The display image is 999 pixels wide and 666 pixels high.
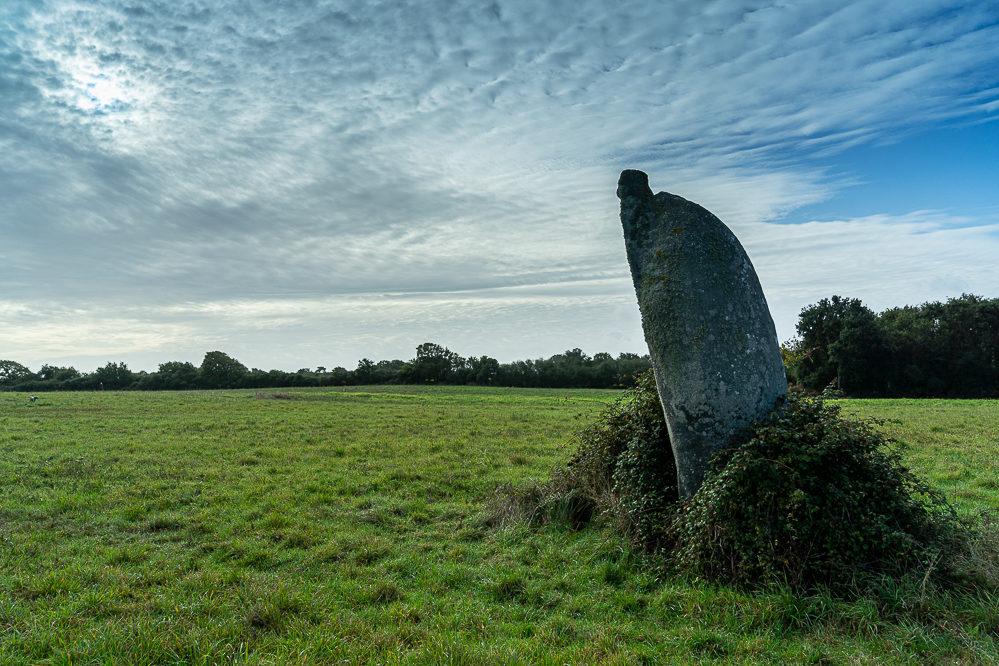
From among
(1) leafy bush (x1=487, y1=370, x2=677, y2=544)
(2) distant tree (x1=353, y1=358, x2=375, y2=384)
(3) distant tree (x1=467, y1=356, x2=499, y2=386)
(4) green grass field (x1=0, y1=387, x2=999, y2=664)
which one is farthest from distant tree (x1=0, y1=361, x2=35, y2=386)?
(1) leafy bush (x1=487, y1=370, x2=677, y2=544)

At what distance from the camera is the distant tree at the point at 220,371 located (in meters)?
82.5

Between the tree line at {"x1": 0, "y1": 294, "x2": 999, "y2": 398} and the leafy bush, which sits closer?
the leafy bush

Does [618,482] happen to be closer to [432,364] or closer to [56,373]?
[432,364]

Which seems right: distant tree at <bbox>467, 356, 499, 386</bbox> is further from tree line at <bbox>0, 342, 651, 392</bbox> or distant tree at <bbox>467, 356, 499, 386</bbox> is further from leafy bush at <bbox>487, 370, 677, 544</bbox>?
leafy bush at <bbox>487, 370, 677, 544</bbox>

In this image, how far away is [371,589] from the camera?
5738 mm

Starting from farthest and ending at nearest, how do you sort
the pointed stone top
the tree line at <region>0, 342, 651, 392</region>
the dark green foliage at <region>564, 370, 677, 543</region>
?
the tree line at <region>0, 342, 651, 392</region> → the pointed stone top → the dark green foliage at <region>564, 370, 677, 543</region>

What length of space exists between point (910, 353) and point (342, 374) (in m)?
72.6

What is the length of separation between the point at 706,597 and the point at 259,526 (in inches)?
256

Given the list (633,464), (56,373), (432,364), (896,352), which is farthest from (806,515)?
(56,373)

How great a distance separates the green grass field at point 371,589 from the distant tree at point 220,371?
77.1 meters

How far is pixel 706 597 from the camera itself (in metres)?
5.11

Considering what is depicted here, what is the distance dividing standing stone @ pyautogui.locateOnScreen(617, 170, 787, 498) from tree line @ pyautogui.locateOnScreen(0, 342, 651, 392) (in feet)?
216

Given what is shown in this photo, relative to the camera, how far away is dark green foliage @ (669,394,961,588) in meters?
4.98

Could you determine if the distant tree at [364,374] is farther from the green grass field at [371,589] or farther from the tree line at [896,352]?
the green grass field at [371,589]
